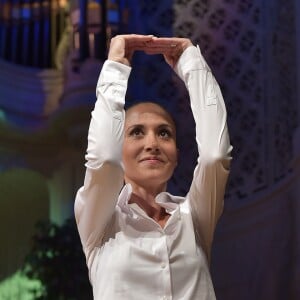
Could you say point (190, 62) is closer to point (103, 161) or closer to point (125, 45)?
point (125, 45)

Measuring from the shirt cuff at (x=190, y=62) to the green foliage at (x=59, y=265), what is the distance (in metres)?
1.46

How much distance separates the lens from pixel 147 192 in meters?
0.90

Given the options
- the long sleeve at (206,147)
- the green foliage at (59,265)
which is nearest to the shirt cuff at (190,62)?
the long sleeve at (206,147)

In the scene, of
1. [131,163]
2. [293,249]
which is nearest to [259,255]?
[293,249]

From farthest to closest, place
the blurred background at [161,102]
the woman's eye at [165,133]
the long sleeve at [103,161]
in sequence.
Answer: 1. the blurred background at [161,102]
2. the woman's eye at [165,133]
3. the long sleeve at [103,161]

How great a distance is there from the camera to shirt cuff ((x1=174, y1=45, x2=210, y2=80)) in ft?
2.93

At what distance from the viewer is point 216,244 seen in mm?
2246

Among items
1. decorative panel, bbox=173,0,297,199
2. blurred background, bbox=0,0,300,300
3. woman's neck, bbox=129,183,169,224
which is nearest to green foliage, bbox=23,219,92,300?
blurred background, bbox=0,0,300,300

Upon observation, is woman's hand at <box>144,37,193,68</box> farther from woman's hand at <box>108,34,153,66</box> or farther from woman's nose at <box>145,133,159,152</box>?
woman's nose at <box>145,133,159,152</box>

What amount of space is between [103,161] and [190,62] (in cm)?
19

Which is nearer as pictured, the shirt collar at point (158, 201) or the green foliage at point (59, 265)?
the shirt collar at point (158, 201)

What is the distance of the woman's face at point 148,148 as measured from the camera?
2.87ft

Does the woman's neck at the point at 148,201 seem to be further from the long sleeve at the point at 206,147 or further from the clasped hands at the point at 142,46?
the clasped hands at the point at 142,46

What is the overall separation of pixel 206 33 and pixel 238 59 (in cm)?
15
